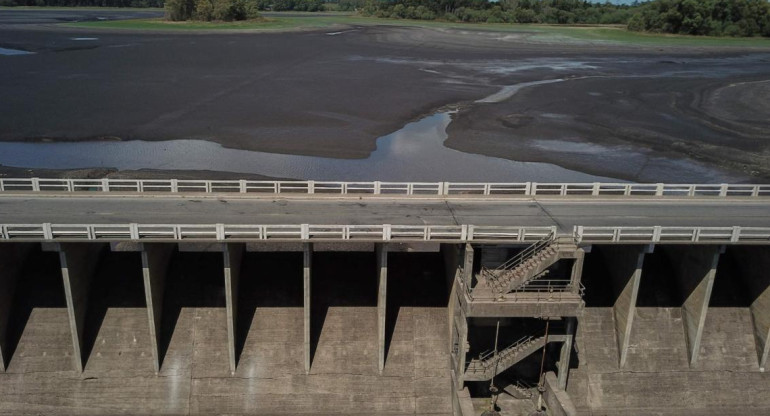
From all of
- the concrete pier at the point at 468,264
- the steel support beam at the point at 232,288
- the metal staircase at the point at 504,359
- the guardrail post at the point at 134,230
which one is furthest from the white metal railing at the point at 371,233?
the metal staircase at the point at 504,359

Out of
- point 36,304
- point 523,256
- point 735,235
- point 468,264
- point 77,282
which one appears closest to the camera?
point 468,264

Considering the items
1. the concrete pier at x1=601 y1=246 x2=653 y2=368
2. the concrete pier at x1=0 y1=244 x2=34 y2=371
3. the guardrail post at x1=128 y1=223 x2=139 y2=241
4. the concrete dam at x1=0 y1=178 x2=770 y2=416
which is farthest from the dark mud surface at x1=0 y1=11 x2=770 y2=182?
the guardrail post at x1=128 y1=223 x2=139 y2=241

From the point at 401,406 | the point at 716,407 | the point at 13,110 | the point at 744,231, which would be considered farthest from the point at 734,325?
the point at 13,110

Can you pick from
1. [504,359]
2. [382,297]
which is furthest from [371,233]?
[504,359]

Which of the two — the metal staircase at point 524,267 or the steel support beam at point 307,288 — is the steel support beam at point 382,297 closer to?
the steel support beam at point 307,288

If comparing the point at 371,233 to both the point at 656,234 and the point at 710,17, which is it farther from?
→ the point at 710,17

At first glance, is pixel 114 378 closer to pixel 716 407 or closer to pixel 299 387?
pixel 299 387

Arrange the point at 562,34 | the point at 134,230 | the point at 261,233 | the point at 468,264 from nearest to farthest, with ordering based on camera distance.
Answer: the point at 134,230 < the point at 261,233 < the point at 468,264 < the point at 562,34
